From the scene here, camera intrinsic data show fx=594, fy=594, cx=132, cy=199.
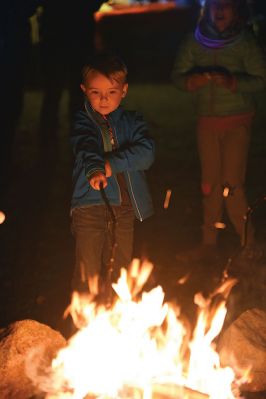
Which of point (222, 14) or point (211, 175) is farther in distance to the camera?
point (211, 175)

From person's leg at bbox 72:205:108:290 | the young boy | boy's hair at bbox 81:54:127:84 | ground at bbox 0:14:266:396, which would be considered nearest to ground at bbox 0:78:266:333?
ground at bbox 0:14:266:396

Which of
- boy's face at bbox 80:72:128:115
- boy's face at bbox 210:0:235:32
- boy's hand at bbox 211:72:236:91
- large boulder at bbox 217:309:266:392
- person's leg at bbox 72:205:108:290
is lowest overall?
large boulder at bbox 217:309:266:392

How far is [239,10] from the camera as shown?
4.73m

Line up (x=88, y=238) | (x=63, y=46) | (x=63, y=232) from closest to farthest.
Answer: (x=88, y=238), (x=63, y=46), (x=63, y=232)

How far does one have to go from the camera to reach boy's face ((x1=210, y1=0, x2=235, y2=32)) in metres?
4.70

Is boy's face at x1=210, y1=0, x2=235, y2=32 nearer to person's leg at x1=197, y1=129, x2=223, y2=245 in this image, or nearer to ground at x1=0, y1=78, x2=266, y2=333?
person's leg at x1=197, y1=129, x2=223, y2=245

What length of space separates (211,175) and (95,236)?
149 cm

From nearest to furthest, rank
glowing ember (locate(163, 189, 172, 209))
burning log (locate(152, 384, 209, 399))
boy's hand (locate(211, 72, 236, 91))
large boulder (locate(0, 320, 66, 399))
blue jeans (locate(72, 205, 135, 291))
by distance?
burning log (locate(152, 384, 209, 399)), large boulder (locate(0, 320, 66, 399)), blue jeans (locate(72, 205, 135, 291)), boy's hand (locate(211, 72, 236, 91)), glowing ember (locate(163, 189, 172, 209))

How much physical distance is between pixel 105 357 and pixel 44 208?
11.5 feet

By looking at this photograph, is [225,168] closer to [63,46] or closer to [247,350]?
[247,350]

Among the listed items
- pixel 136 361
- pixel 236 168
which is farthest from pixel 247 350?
pixel 236 168

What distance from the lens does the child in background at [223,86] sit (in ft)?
15.6

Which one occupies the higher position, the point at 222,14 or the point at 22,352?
the point at 222,14

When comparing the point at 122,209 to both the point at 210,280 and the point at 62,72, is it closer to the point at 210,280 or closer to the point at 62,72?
the point at 210,280
